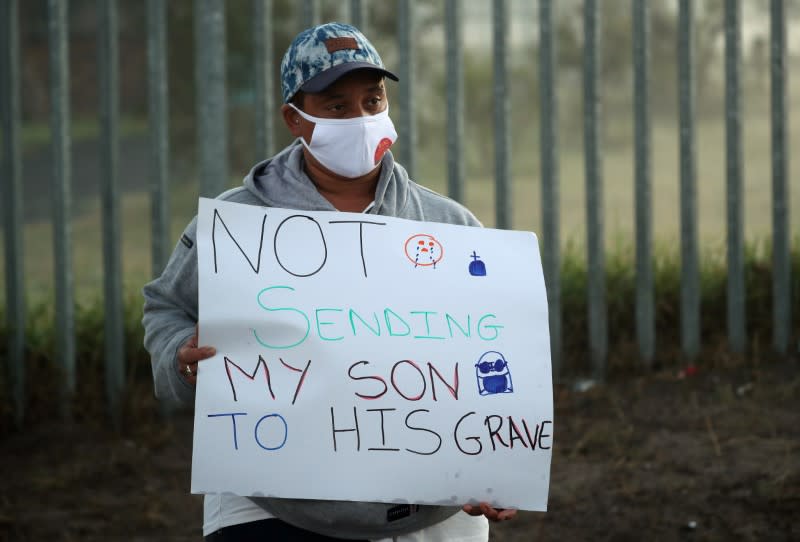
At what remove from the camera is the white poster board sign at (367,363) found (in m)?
2.16

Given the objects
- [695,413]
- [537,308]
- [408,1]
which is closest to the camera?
[537,308]

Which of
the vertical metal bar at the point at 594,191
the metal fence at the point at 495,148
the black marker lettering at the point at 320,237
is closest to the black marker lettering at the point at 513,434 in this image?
the black marker lettering at the point at 320,237

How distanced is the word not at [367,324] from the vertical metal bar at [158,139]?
10.7ft

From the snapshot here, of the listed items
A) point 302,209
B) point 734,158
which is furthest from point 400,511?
point 734,158

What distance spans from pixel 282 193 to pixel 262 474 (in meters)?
0.58

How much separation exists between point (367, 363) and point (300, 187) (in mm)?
398

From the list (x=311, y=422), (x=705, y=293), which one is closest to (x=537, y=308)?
(x=311, y=422)

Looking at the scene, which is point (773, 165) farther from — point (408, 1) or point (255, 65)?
point (255, 65)

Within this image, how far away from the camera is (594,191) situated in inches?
212

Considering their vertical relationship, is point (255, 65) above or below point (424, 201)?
above

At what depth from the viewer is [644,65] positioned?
17.7ft

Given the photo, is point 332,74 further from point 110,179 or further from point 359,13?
point 110,179

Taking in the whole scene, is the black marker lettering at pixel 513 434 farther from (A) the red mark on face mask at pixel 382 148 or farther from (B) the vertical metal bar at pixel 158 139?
(B) the vertical metal bar at pixel 158 139

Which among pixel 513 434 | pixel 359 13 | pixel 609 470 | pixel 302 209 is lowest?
pixel 609 470
